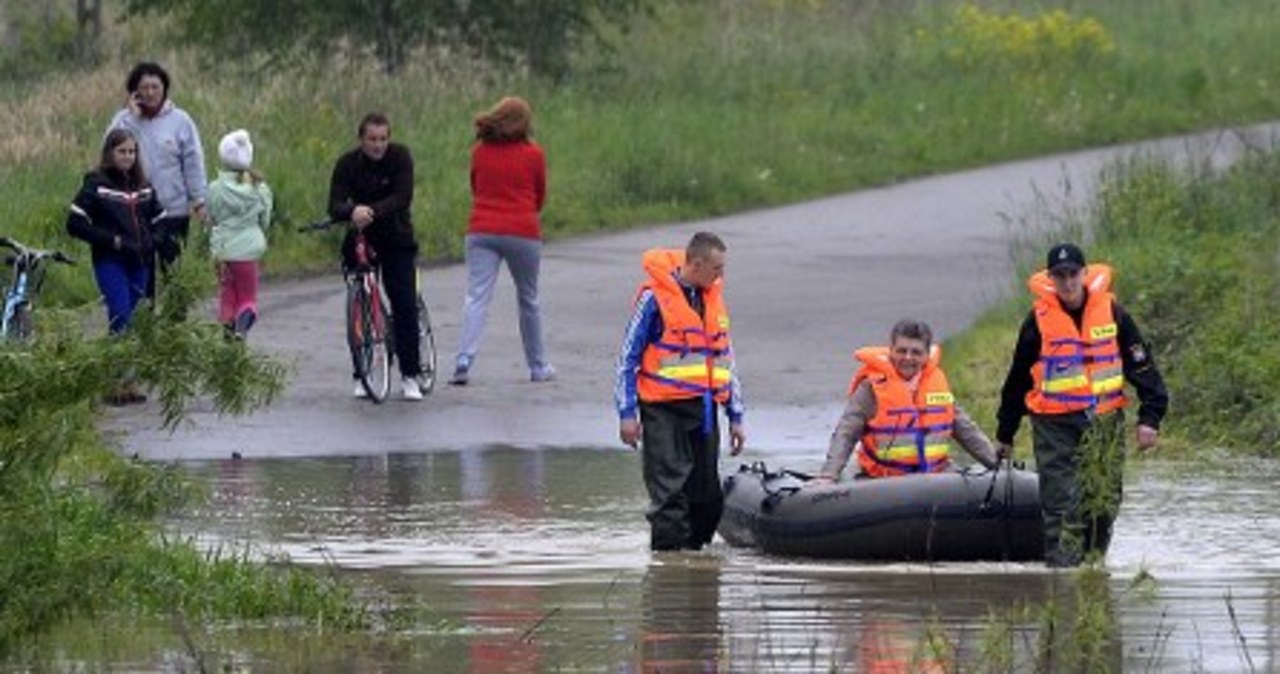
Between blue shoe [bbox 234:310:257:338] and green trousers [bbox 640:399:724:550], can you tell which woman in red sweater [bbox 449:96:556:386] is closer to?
blue shoe [bbox 234:310:257:338]

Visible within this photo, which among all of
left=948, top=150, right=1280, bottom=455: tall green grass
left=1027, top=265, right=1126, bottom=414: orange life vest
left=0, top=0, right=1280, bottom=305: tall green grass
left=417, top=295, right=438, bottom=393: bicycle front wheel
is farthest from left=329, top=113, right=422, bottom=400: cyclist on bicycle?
left=1027, top=265, right=1126, bottom=414: orange life vest

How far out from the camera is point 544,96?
33844 millimetres

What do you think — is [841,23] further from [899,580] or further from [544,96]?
[899,580]

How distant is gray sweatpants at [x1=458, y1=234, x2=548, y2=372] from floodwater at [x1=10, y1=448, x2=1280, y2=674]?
2203mm

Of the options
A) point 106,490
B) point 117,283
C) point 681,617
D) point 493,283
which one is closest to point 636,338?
point 681,617

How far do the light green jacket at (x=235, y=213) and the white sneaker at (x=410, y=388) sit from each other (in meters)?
1.22

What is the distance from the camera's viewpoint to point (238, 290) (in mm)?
21453

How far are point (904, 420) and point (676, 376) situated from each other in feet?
3.78

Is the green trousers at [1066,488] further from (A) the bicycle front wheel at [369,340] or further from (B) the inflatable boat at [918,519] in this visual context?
(A) the bicycle front wheel at [369,340]

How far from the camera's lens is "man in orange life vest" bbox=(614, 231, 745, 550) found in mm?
15461

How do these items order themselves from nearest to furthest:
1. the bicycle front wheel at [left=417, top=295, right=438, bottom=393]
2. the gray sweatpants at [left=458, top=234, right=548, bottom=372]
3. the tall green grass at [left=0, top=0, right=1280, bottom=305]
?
1. the bicycle front wheel at [left=417, top=295, right=438, bottom=393]
2. the gray sweatpants at [left=458, top=234, right=548, bottom=372]
3. the tall green grass at [left=0, top=0, right=1280, bottom=305]

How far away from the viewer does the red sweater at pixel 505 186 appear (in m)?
21.8

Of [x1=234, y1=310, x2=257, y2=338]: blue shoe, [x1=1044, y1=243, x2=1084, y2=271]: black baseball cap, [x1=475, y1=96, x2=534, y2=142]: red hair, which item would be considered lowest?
[x1=234, y1=310, x2=257, y2=338]: blue shoe

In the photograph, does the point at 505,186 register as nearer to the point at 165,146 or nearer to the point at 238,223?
the point at 238,223
